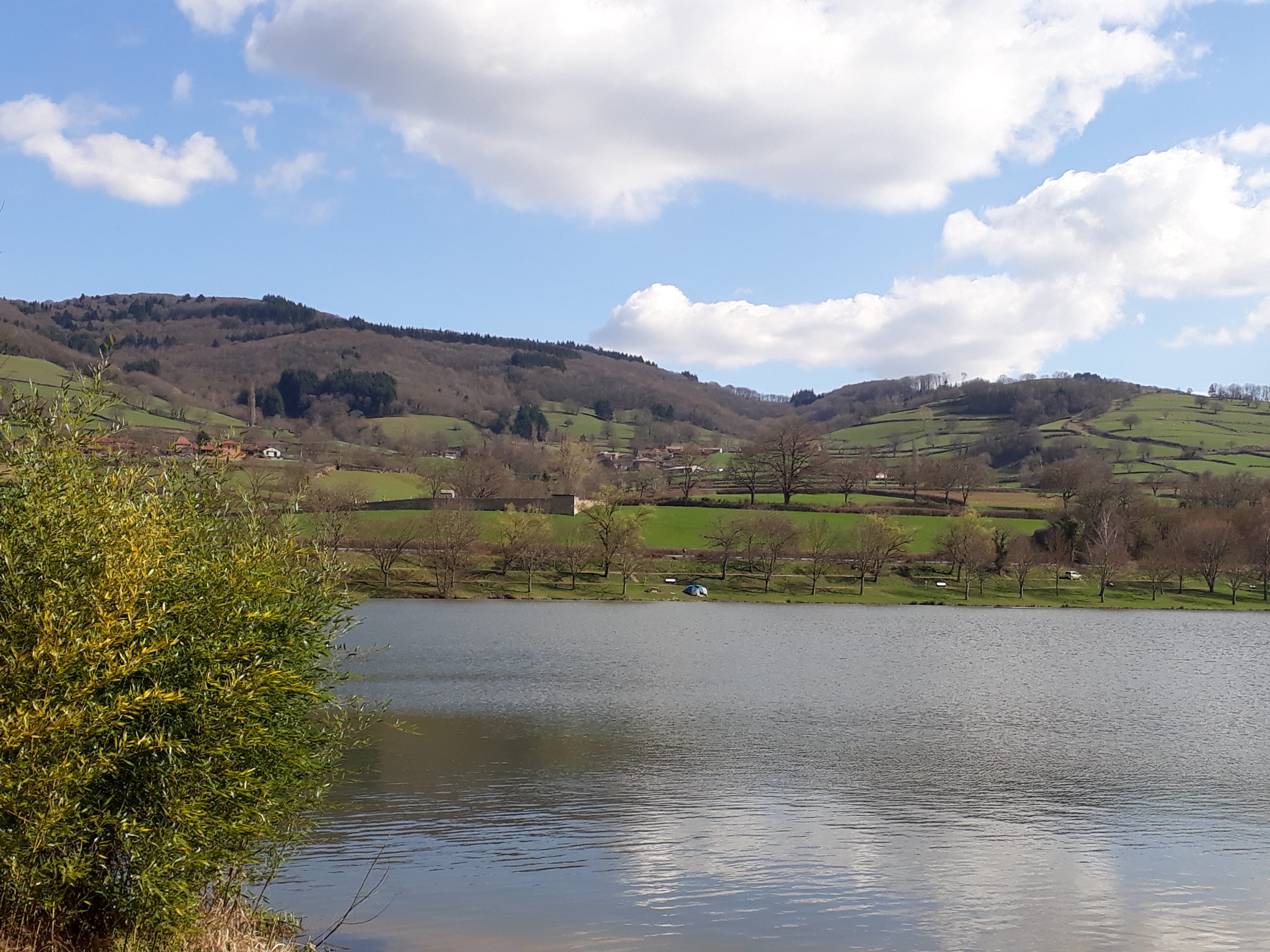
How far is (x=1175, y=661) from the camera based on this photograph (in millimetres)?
46719

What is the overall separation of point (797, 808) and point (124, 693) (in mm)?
15707

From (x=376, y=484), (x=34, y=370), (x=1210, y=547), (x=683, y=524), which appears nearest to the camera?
(x=1210, y=547)

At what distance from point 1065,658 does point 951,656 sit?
543 centimetres

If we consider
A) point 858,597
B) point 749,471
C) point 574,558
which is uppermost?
point 749,471

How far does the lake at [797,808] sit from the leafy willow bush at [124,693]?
194 inches

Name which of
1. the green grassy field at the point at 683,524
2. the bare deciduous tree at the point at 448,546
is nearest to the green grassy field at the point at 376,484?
the green grassy field at the point at 683,524

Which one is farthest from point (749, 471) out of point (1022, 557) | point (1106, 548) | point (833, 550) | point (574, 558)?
point (574, 558)

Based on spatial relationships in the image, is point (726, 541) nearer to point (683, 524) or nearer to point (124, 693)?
point (683, 524)

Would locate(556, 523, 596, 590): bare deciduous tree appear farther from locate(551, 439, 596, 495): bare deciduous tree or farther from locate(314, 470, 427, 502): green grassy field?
locate(551, 439, 596, 495): bare deciduous tree

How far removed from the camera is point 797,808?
21.8 meters

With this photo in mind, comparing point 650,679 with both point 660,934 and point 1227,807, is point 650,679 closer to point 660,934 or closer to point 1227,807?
point 1227,807

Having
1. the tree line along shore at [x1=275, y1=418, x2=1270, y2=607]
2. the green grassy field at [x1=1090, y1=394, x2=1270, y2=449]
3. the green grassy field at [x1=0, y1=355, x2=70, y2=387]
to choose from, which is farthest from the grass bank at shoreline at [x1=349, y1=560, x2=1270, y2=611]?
the green grassy field at [x1=1090, y1=394, x2=1270, y2=449]

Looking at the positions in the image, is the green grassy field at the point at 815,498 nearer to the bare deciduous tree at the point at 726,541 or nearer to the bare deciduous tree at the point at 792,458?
the bare deciduous tree at the point at 792,458

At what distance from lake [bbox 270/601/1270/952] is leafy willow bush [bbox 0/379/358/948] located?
493cm
